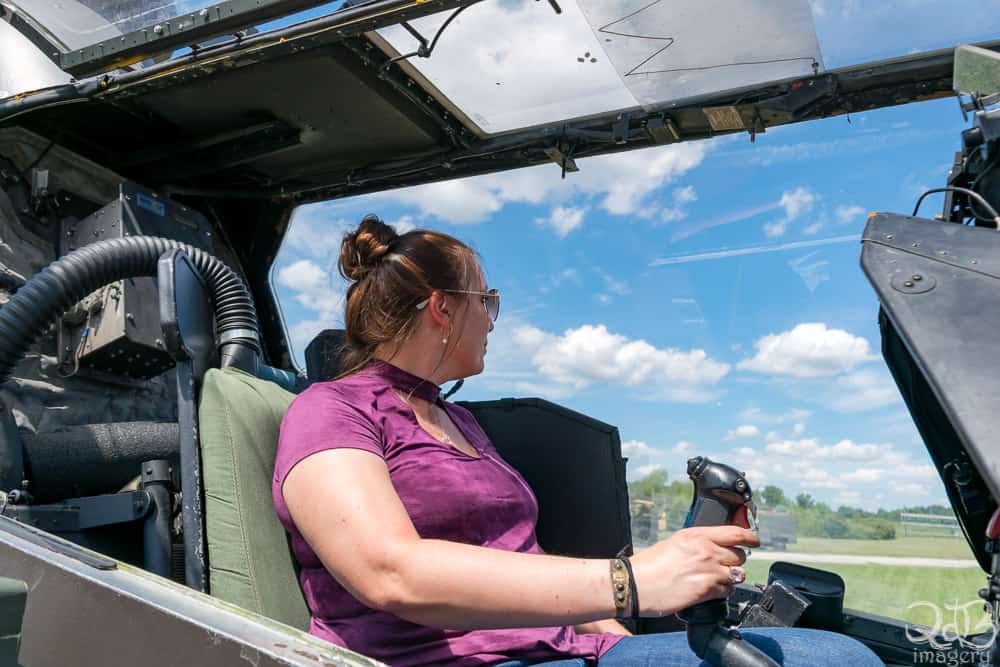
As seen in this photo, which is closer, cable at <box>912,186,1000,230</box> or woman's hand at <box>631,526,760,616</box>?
woman's hand at <box>631,526,760,616</box>

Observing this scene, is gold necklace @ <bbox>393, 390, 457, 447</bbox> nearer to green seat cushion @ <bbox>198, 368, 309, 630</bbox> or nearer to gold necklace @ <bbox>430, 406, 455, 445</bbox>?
gold necklace @ <bbox>430, 406, 455, 445</bbox>

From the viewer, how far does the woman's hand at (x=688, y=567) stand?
1018 millimetres

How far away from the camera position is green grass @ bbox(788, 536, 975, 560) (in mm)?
1607

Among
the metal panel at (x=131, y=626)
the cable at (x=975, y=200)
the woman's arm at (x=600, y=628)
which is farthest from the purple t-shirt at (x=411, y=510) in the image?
the cable at (x=975, y=200)

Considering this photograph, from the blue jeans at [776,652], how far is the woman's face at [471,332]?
0.60m

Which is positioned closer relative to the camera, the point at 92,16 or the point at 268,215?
the point at 92,16

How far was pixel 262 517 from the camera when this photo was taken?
1353 millimetres

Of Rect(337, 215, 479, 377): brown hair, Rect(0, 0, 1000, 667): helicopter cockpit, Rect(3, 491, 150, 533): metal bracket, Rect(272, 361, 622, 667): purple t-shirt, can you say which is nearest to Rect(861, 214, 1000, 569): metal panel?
Rect(0, 0, 1000, 667): helicopter cockpit

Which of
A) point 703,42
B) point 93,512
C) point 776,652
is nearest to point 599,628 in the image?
→ point 776,652

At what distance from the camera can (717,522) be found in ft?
3.59

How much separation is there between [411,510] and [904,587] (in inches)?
51.6

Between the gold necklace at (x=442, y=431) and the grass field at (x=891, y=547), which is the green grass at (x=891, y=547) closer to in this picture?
the grass field at (x=891, y=547)

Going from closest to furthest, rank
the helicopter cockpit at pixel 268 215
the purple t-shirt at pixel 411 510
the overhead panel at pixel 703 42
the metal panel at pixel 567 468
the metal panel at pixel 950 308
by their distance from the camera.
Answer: the metal panel at pixel 950 308
the helicopter cockpit at pixel 268 215
the purple t-shirt at pixel 411 510
the overhead panel at pixel 703 42
the metal panel at pixel 567 468

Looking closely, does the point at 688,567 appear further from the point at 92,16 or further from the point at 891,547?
the point at 92,16
